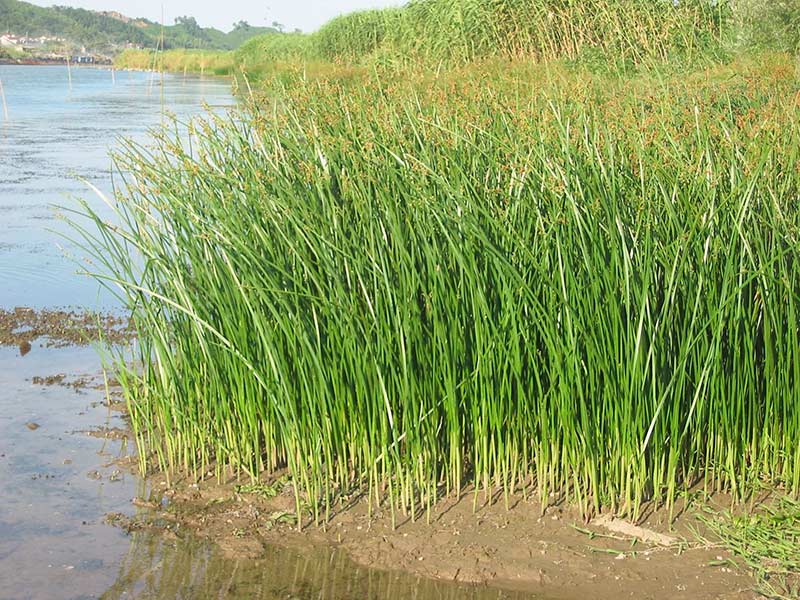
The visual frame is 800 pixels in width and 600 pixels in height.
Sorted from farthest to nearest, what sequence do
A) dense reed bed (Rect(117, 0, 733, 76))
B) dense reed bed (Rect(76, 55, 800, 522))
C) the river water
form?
dense reed bed (Rect(117, 0, 733, 76))
dense reed bed (Rect(76, 55, 800, 522))
the river water

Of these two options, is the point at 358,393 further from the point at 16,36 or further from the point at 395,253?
the point at 16,36

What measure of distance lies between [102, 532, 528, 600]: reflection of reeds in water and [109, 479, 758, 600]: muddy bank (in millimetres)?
48

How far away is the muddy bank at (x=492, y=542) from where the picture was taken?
3.06 meters

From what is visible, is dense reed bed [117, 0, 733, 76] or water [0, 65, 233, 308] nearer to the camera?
water [0, 65, 233, 308]

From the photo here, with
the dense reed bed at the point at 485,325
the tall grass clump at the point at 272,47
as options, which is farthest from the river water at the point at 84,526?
the tall grass clump at the point at 272,47

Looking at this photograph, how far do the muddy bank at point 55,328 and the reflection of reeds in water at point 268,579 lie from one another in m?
2.46

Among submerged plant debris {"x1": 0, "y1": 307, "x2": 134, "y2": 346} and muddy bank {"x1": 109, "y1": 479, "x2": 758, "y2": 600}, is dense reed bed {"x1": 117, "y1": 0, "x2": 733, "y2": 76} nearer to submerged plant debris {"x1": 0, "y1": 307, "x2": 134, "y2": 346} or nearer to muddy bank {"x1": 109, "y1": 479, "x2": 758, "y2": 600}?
submerged plant debris {"x1": 0, "y1": 307, "x2": 134, "y2": 346}

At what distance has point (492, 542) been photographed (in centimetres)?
330

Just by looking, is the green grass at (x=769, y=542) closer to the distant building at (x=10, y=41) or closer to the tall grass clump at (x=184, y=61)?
the tall grass clump at (x=184, y=61)

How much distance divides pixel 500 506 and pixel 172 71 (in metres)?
50.2

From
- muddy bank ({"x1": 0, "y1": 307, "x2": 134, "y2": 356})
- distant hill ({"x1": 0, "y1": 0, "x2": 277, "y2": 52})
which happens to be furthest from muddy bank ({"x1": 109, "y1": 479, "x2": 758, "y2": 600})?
distant hill ({"x1": 0, "y1": 0, "x2": 277, "y2": 52})

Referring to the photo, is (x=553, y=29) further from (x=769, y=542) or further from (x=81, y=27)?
(x=81, y=27)

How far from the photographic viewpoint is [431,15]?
52.4ft

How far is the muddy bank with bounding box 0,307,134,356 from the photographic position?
570cm
